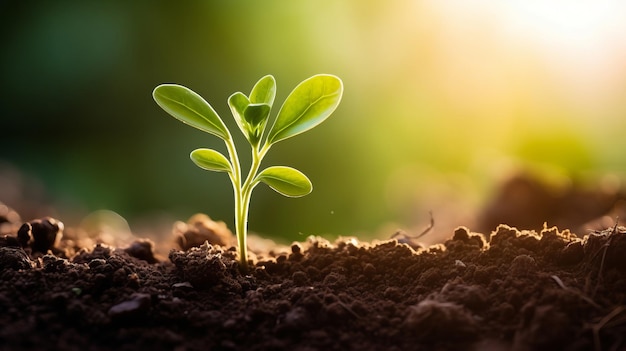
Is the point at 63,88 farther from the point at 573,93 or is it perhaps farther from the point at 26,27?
the point at 573,93

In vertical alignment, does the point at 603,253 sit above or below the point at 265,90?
below

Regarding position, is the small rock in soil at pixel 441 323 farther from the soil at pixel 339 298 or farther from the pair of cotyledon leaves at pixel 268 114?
the pair of cotyledon leaves at pixel 268 114

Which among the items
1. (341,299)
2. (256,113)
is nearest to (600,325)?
(341,299)

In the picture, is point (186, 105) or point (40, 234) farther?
point (40, 234)

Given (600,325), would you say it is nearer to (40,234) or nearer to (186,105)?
(186,105)

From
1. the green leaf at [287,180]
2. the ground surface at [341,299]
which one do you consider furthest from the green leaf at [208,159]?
the ground surface at [341,299]

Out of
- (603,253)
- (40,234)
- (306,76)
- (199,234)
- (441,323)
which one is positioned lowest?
(441,323)

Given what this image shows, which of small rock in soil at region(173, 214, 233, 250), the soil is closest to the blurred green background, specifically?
small rock in soil at region(173, 214, 233, 250)
